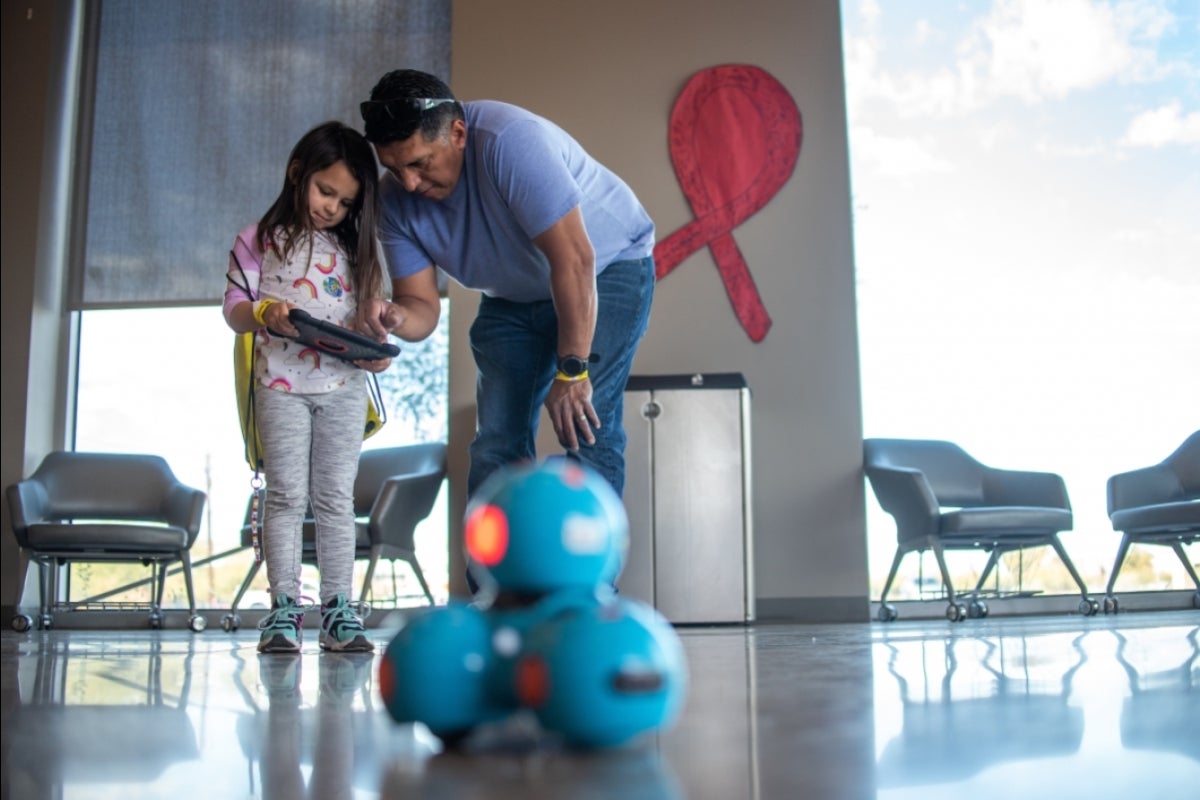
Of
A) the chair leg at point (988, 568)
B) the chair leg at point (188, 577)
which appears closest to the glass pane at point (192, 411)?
the chair leg at point (188, 577)

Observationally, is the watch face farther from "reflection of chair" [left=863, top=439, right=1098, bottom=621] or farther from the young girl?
"reflection of chair" [left=863, top=439, right=1098, bottom=621]

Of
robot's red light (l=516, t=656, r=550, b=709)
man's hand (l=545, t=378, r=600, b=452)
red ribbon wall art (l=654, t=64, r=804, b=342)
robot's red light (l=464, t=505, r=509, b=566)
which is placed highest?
A: red ribbon wall art (l=654, t=64, r=804, b=342)

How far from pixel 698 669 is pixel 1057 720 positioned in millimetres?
754

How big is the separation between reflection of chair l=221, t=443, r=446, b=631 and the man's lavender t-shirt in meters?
2.14

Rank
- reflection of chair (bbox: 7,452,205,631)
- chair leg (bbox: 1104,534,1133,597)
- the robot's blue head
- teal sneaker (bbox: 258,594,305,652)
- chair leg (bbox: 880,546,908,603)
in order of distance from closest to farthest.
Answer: the robot's blue head < teal sneaker (bbox: 258,594,305,652) < reflection of chair (bbox: 7,452,205,631) < chair leg (bbox: 880,546,908,603) < chair leg (bbox: 1104,534,1133,597)

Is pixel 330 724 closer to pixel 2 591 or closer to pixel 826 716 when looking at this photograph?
pixel 826 716

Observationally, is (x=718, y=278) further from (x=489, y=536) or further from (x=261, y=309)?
(x=489, y=536)

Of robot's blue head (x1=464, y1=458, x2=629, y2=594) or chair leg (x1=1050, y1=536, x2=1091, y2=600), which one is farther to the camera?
chair leg (x1=1050, y1=536, x2=1091, y2=600)

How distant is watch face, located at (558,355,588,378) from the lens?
1.82m

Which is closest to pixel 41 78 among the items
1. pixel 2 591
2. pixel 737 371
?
pixel 2 591

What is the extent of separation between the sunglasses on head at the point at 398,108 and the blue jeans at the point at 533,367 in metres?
0.42

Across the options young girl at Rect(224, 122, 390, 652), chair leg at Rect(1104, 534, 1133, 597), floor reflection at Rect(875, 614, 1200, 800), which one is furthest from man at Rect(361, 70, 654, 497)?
chair leg at Rect(1104, 534, 1133, 597)

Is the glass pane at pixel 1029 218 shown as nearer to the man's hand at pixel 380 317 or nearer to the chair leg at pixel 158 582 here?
the chair leg at pixel 158 582

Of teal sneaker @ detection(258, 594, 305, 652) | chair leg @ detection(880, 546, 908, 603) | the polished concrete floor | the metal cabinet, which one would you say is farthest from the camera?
chair leg @ detection(880, 546, 908, 603)
